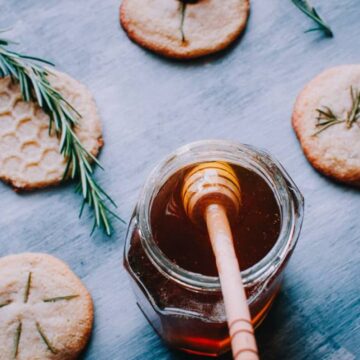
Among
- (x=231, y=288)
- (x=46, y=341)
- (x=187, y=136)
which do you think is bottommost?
(x=46, y=341)

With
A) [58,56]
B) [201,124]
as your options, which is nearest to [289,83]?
[201,124]

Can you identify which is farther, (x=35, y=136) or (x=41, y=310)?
(x=35, y=136)

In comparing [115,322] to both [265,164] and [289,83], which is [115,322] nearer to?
[265,164]

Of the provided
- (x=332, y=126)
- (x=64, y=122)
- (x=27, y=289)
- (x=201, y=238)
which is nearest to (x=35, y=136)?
(x=64, y=122)

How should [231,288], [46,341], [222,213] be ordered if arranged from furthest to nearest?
[46,341]
[222,213]
[231,288]

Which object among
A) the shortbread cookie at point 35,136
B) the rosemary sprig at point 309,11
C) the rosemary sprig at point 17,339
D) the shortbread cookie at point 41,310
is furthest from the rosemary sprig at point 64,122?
the rosemary sprig at point 309,11

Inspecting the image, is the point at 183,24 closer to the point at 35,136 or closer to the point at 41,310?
the point at 35,136

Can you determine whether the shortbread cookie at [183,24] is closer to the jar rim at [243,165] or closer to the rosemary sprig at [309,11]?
the rosemary sprig at [309,11]
